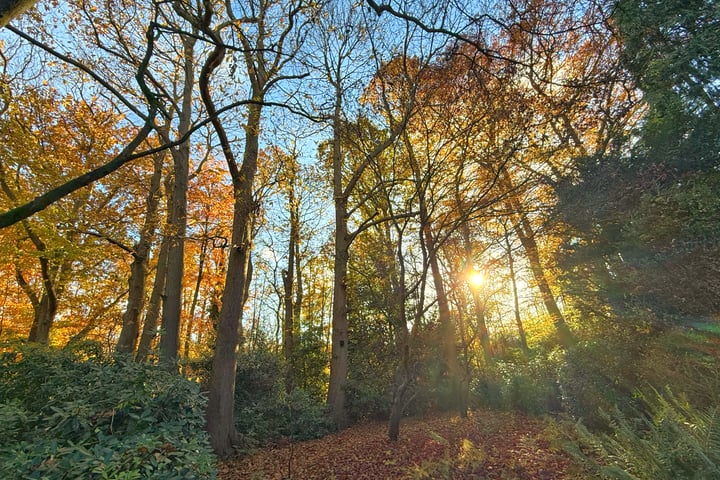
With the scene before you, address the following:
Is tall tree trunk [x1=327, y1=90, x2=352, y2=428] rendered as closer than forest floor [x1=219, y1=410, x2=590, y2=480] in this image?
No

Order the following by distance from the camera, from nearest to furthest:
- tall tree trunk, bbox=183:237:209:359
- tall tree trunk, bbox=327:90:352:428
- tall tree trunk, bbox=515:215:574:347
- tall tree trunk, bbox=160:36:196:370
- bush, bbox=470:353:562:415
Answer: tall tree trunk, bbox=160:36:196:370
bush, bbox=470:353:562:415
tall tree trunk, bbox=515:215:574:347
tall tree trunk, bbox=327:90:352:428
tall tree trunk, bbox=183:237:209:359

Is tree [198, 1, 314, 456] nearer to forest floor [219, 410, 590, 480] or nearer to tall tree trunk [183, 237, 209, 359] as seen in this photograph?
forest floor [219, 410, 590, 480]

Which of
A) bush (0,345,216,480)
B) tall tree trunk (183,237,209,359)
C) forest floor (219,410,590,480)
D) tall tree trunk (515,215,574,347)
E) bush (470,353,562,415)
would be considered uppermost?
tall tree trunk (183,237,209,359)

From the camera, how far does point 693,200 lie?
15.7ft

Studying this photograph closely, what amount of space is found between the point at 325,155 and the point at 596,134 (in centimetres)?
634

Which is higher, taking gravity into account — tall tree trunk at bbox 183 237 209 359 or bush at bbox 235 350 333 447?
tall tree trunk at bbox 183 237 209 359

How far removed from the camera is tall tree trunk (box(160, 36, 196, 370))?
6.63 metres

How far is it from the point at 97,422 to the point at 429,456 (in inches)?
167

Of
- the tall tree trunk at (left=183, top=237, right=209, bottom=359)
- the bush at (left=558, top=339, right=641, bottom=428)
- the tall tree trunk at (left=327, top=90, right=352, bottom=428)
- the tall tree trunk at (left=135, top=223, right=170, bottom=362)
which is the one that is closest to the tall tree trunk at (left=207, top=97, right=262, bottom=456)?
the tall tree trunk at (left=327, top=90, right=352, bottom=428)

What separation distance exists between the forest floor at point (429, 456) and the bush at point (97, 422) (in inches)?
94.1

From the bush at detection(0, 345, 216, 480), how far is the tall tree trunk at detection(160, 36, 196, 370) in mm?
2759

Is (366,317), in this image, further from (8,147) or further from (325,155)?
(8,147)

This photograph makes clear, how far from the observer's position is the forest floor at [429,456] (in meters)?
4.11

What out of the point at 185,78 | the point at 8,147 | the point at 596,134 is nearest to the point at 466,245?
the point at 596,134
